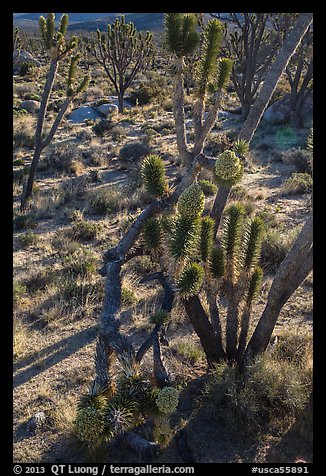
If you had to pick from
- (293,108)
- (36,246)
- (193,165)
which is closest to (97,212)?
(36,246)

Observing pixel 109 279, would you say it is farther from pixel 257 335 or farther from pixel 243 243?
pixel 257 335

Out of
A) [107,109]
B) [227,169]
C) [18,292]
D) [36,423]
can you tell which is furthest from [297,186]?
[107,109]

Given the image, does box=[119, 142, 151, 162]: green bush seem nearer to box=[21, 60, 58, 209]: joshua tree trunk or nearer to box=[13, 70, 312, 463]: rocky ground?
box=[13, 70, 312, 463]: rocky ground

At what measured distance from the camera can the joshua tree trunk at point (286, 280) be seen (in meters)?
4.33

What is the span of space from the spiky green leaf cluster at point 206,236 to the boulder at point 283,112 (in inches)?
648

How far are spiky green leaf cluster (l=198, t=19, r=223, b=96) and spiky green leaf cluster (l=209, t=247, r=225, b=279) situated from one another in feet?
6.99

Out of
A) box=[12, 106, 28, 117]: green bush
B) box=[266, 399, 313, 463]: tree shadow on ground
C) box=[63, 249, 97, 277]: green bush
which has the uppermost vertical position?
box=[266, 399, 313, 463]: tree shadow on ground

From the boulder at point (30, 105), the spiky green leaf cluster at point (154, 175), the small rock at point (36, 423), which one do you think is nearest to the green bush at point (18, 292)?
the small rock at point (36, 423)

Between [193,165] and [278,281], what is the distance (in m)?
1.58

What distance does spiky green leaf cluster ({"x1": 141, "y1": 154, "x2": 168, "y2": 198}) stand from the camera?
4516 millimetres

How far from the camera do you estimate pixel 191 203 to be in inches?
156

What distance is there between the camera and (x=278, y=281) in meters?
4.57

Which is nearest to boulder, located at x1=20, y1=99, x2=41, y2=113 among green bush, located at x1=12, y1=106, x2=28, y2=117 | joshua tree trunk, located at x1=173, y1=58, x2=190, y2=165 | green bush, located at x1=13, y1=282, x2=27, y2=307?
green bush, located at x1=12, y1=106, x2=28, y2=117

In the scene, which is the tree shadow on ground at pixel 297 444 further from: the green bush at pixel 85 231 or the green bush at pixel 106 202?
the green bush at pixel 106 202
